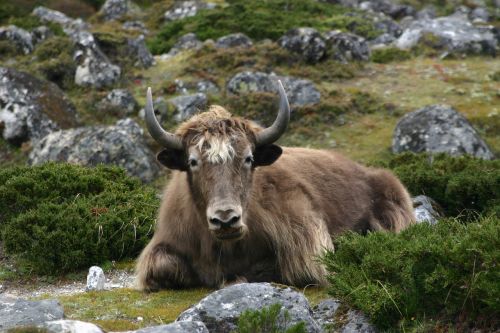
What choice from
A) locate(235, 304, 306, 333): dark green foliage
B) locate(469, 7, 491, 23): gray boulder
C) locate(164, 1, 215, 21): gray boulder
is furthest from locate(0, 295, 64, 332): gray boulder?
locate(469, 7, 491, 23): gray boulder

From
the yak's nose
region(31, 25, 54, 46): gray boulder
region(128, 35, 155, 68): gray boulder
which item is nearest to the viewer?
the yak's nose

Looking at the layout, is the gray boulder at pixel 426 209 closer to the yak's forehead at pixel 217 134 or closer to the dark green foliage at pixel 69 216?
the yak's forehead at pixel 217 134

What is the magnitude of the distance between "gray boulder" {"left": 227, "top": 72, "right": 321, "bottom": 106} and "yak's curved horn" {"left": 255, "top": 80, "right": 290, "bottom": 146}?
50.4 feet

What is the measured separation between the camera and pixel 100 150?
17.4 meters

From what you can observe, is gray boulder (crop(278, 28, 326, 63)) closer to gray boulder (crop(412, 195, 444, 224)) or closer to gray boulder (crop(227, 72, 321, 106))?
gray boulder (crop(227, 72, 321, 106))

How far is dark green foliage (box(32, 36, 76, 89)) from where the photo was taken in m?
26.5

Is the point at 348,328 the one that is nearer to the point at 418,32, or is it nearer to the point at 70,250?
the point at 70,250

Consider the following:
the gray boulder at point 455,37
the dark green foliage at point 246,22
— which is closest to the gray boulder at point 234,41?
the dark green foliage at point 246,22

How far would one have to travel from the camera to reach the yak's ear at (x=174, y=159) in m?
8.18

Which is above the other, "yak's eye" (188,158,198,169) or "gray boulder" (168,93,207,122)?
"yak's eye" (188,158,198,169)

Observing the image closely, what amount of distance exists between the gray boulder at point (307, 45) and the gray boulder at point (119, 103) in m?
7.44

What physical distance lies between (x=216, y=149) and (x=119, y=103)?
53.3 feet

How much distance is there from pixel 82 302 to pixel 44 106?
48.5 ft

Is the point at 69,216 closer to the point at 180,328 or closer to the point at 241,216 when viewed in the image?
the point at 241,216
